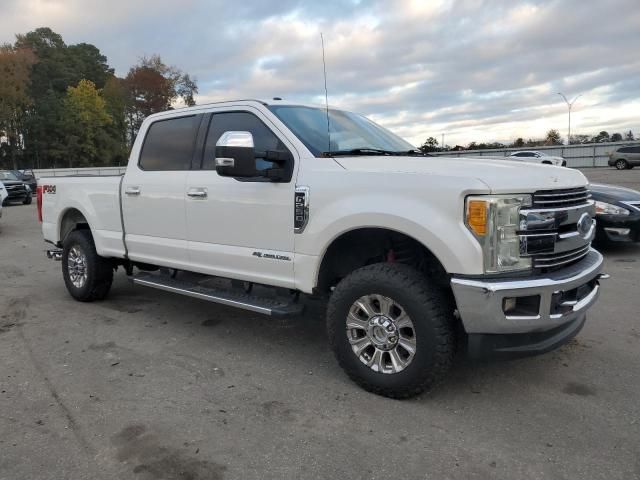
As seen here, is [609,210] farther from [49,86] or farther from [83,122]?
[49,86]

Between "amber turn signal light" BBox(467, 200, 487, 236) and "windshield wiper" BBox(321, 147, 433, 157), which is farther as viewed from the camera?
"windshield wiper" BBox(321, 147, 433, 157)

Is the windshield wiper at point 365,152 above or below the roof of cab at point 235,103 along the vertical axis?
below

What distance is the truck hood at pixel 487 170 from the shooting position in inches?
123

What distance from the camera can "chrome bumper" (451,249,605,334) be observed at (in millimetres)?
3027

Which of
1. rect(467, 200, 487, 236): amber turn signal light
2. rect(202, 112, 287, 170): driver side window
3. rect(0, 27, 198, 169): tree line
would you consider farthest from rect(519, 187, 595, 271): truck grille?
rect(0, 27, 198, 169): tree line

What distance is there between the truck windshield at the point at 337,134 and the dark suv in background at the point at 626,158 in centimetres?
3493

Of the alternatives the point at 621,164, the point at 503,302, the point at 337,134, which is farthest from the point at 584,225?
the point at 621,164

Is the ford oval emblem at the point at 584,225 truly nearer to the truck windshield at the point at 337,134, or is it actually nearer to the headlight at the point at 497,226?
the headlight at the point at 497,226

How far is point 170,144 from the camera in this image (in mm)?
5039

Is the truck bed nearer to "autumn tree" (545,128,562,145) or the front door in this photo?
the front door

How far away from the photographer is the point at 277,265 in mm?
4055

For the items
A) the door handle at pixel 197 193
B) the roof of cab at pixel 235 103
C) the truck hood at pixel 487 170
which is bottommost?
the door handle at pixel 197 193

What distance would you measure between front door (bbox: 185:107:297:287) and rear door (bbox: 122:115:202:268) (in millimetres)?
167

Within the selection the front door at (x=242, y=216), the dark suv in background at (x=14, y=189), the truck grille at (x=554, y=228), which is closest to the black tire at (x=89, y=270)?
the front door at (x=242, y=216)
